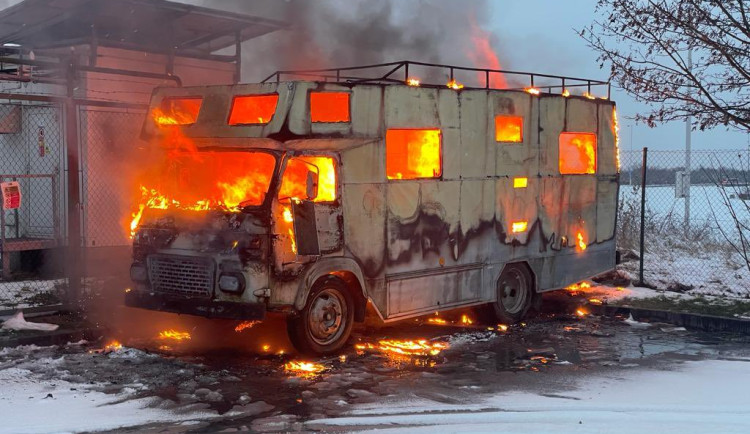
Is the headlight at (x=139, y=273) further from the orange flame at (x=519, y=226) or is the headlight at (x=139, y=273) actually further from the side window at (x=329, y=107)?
the orange flame at (x=519, y=226)

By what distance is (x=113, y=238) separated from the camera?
13633mm

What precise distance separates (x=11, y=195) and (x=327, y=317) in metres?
5.48

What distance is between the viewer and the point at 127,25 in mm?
14211

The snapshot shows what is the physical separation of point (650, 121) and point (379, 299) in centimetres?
392

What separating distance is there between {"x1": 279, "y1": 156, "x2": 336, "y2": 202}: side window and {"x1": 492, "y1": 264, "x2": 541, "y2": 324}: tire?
3.35 meters

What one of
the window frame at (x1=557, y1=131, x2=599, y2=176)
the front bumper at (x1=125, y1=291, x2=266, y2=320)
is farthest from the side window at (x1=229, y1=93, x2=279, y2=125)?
the window frame at (x1=557, y1=131, x2=599, y2=176)

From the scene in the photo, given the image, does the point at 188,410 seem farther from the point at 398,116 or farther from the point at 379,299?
the point at 398,116

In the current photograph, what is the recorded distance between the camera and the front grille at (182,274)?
27.1 feet

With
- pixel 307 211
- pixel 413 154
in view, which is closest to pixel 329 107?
pixel 307 211

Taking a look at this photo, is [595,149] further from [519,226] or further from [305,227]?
[305,227]

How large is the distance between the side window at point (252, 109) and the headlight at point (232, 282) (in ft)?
5.63

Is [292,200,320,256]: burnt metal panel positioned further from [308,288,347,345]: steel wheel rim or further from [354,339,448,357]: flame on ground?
[354,339,448,357]: flame on ground

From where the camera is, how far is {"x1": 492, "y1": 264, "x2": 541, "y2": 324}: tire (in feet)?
35.4

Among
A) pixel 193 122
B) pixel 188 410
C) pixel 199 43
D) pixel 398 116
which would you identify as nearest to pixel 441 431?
pixel 188 410
